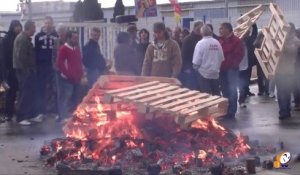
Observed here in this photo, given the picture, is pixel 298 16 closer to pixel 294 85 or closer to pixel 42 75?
pixel 294 85

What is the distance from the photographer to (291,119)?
13.7 meters

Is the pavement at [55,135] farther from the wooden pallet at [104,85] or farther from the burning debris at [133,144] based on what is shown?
the wooden pallet at [104,85]

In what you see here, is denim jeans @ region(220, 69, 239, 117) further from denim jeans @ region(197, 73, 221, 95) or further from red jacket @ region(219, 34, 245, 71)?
denim jeans @ region(197, 73, 221, 95)

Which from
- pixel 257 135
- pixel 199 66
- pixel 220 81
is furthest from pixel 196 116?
pixel 220 81

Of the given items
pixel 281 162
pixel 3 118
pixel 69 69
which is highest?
pixel 69 69

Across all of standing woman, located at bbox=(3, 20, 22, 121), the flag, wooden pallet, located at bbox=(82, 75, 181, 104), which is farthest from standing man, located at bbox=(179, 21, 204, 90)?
the flag

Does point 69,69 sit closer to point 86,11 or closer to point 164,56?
point 164,56

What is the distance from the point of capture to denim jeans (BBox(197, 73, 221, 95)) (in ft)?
42.6

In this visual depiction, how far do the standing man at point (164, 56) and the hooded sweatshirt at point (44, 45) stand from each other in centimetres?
235

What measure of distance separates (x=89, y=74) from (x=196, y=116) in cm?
494

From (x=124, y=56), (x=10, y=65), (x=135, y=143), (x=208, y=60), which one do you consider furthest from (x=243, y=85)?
(x=135, y=143)

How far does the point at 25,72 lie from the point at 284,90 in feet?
16.5

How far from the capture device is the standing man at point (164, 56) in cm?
1190

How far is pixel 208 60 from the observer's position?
12.8 metres
